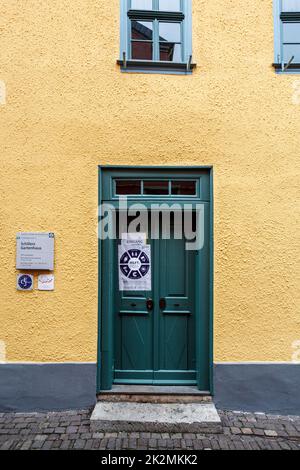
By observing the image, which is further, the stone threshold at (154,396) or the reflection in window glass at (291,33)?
the reflection in window glass at (291,33)

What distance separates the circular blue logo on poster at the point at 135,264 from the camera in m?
4.44

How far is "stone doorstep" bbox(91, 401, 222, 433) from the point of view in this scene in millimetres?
3748

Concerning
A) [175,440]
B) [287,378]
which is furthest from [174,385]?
[287,378]

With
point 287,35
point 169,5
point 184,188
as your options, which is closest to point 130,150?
point 184,188

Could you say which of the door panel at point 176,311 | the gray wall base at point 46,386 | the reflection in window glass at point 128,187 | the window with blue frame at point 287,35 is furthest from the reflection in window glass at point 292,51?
the gray wall base at point 46,386

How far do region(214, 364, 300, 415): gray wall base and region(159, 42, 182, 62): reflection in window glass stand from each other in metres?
3.92

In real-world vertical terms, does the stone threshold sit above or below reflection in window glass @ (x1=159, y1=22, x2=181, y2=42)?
below

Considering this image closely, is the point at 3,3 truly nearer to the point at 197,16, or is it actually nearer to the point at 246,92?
the point at 197,16

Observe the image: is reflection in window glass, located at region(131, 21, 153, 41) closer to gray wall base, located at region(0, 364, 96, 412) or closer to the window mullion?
the window mullion

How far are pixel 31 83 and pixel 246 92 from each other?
268cm

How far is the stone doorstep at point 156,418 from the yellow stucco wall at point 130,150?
641 mm

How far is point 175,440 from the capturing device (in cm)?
360

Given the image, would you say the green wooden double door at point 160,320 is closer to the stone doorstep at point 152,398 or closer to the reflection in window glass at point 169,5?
the stone doorstep at point 152,398

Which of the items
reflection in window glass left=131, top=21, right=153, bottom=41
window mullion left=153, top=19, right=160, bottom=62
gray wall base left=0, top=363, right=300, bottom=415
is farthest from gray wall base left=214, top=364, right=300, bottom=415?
reflection in window glass left=131, top=21, right=153, bottom=41
